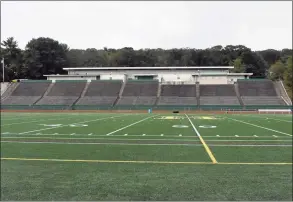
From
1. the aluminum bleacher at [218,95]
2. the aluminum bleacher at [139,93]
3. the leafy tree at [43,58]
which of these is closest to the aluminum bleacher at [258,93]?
the aluminum bleacher at [218,95]

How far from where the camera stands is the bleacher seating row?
187ft

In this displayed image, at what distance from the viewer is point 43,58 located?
9188 centimetres

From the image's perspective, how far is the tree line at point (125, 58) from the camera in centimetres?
8819

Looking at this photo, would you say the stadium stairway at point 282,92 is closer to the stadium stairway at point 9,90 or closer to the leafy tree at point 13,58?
the stadium stairway at point 9,90

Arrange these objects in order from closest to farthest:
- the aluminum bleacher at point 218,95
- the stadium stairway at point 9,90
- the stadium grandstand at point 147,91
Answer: the stadium grandstand at point 147,91
the aluminum bleacher at point 218,95
the stadium stairway at point 9,90

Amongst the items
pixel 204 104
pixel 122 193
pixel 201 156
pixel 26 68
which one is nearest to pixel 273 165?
pixel 201 156

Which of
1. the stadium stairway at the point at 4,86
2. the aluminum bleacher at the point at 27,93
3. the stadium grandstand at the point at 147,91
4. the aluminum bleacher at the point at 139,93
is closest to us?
the stadium grandstand at the point at 147,91

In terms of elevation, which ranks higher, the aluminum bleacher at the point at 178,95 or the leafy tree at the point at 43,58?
the leafy tree at the point at 43,58

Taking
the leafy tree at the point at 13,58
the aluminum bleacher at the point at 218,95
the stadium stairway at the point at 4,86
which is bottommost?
the aluminum bleacher at the point at 218,95

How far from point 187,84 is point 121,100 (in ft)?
47.9

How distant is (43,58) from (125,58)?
2599 cm

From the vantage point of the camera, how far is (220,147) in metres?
10.8

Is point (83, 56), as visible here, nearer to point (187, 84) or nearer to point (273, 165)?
point (187, 84)

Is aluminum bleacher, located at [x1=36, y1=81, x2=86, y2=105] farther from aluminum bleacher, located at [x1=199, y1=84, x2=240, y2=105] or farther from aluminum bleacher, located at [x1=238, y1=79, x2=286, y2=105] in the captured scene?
aluminum bleacher, located at [x1=238, y1=79, x2=286, y2=105]
